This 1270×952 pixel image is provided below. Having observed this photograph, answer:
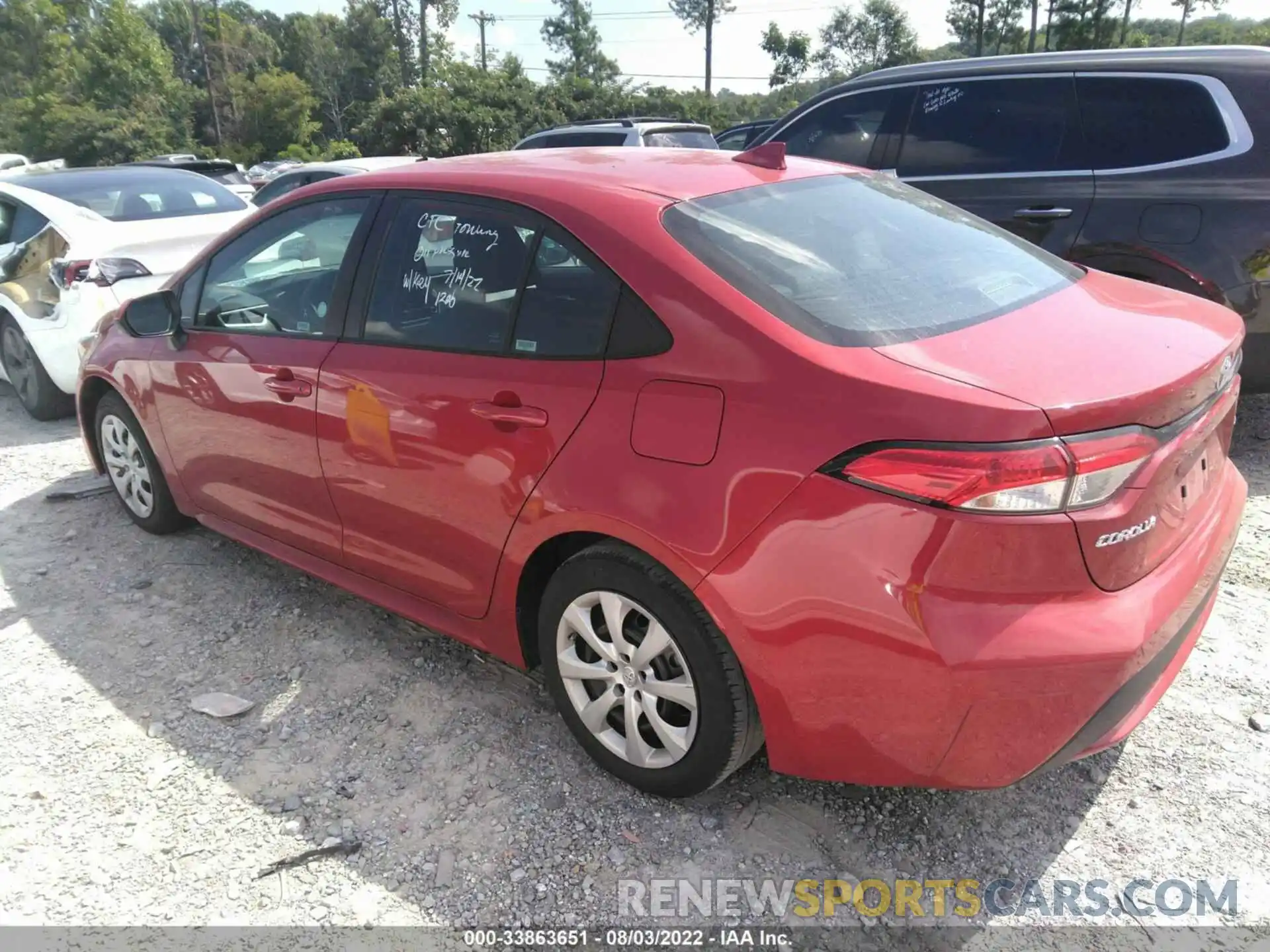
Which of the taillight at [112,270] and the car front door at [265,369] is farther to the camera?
the taillight at [112,270]

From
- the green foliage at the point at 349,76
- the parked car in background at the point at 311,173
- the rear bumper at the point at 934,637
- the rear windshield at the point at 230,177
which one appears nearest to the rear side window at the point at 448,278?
the rear bumper at the point at 934,637

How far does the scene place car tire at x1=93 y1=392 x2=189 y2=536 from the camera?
415cm

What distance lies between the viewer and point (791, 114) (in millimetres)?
5891

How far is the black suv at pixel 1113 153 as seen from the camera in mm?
4160

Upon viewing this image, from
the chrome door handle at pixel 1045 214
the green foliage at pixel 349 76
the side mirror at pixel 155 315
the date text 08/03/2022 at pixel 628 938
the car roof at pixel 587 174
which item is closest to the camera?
the date text 08/03/2022 at pixel 628 938

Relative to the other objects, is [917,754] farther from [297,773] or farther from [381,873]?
[297,773]

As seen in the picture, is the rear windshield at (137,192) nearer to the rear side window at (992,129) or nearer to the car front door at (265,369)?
the car front door at (265,369)

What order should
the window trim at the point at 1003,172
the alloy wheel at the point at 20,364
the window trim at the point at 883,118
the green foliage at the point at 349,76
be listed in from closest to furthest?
the window trim at the point at 1003,172 → the window trim at the point at 883,118 → the alloy wheel at the point at 20,364 → the green foliage at the point at 349,76

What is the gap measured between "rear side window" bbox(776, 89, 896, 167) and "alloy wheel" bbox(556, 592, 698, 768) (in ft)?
12.9

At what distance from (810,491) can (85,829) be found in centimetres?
219

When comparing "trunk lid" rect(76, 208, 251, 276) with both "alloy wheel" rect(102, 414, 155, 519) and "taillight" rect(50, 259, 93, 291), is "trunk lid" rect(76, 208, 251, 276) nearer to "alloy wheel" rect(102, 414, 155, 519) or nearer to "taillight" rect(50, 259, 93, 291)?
"taillight" rect(50, 259, 93, 291)

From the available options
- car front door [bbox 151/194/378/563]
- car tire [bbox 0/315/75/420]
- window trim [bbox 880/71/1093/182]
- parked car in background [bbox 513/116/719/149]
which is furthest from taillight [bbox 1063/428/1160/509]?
parked car in background [bbox 513/116/719/149]

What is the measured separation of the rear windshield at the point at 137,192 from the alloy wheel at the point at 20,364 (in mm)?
1008

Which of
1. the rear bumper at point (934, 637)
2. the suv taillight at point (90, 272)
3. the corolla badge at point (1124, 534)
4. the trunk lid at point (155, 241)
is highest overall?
the trunk lid at point (155, 241)
